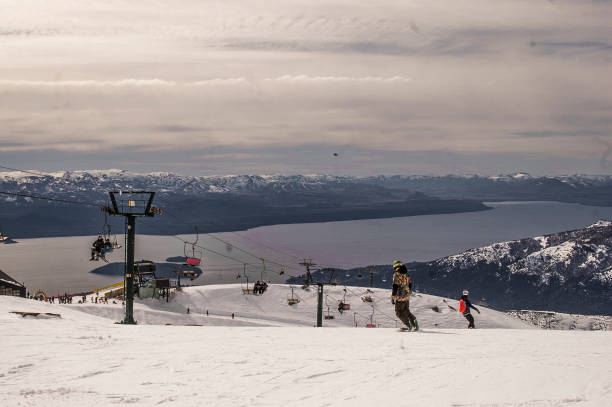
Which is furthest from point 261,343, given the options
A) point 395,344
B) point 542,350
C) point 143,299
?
point 143,299

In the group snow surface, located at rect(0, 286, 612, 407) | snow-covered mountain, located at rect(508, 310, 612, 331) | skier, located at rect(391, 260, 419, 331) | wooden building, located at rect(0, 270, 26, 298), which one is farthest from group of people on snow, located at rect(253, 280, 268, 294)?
snow-covered mountain, located at rect(508, 310, 612, 331)

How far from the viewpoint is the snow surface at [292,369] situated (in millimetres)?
7441

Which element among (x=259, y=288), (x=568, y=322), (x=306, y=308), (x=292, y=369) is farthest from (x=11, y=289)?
(x=568, y=322)

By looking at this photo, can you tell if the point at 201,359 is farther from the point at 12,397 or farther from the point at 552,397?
the point at 552,397

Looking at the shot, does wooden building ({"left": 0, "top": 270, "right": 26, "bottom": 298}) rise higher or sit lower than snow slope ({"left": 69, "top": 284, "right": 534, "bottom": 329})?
higher

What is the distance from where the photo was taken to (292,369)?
910 centimetres

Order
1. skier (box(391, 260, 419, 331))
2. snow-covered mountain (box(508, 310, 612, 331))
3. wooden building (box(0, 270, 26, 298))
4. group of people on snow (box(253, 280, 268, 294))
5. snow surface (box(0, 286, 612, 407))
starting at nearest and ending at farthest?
1. snow surface (box(0, 286, 612, 407))
2. skier (box(391, 260, 419, 331))
3. wooden building (box(0, 270, 26, 298))
4. group of people on snow (box(253, 280, 268, 294))
5. snow-covered mountain (box(508, 310, 612, 331))

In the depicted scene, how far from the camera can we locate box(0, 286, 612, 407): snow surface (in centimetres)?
744

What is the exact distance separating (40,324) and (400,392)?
10843 mm

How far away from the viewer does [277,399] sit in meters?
7.33

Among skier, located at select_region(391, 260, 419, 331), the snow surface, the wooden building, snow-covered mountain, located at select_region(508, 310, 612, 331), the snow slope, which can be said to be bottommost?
snow-covered mountain, located at select_region(508, 310, 612, 331)

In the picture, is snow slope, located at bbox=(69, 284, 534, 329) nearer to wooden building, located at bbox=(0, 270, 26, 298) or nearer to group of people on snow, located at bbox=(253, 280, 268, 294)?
group of people on snow, located at bbox=(253, 280, 268, 294)

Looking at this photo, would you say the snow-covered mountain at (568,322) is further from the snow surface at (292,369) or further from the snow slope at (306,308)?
the snow surface at (292,369)

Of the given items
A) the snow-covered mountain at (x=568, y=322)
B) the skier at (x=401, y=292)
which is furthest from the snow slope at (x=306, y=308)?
the snow-covered mountain at (x=568, y=322)
